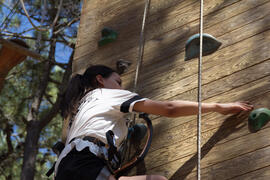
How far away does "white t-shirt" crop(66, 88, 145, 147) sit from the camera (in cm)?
217

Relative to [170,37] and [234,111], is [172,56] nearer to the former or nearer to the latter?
[170,37]

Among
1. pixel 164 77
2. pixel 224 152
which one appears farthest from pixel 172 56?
pixel 224 152

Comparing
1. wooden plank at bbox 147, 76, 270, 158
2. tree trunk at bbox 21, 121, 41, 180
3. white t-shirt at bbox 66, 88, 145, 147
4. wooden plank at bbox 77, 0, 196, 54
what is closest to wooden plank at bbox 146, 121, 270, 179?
wooden plank at bbox 147, 76, 270, 158

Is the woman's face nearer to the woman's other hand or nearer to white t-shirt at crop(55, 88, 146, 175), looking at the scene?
white t-shirt at crop(55, 88, 146, 175)

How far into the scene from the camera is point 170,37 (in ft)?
9.70

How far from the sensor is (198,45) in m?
2.70

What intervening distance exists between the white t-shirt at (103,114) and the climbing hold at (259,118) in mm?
540

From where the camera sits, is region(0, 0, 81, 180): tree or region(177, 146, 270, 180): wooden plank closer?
region(177, 146, 270, 180): wooden plank

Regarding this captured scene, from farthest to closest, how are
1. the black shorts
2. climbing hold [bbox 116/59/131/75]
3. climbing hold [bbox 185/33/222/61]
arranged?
1. climbing hold [bbox 116/59/131/75]
2. climbing hold [bbox 185/33/222/61]
3. the black shorts

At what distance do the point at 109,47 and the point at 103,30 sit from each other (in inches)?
5.4

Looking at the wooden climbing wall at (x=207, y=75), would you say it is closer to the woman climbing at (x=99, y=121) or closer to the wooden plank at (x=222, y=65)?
the wooden plank at (x=222, y=65)

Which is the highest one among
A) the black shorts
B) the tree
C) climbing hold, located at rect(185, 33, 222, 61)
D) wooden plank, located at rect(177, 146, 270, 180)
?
the tree

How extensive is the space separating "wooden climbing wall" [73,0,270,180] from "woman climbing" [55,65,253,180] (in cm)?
14

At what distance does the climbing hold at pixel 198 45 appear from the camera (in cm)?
265
